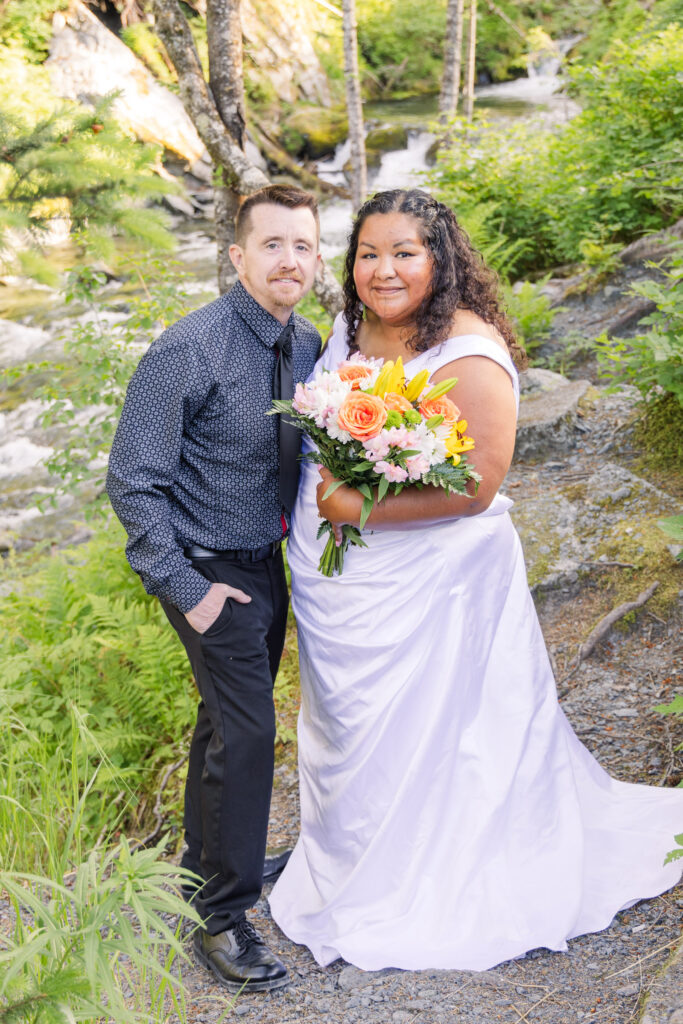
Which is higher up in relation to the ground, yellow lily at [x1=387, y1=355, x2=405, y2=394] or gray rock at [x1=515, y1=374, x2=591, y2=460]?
yellow lily at [x1=387, y1=355, x2=405, y2=394]

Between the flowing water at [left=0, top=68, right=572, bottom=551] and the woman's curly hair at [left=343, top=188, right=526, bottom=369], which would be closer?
the woman's curly hair at [left=343, top=188, right=526, bottom=369]

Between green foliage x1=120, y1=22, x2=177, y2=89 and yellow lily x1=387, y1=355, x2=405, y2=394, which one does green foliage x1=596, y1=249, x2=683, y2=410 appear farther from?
green foliage x1=120, y1=22, x2=177, y2=89

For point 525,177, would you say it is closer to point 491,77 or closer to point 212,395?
point 212,395

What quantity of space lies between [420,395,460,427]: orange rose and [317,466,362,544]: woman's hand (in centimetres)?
33

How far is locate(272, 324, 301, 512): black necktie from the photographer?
9.19 feet

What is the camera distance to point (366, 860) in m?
2.73

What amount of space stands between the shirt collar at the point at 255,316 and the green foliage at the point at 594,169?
180 inches

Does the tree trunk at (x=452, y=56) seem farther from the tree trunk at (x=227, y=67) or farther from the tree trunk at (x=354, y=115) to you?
the tree trunk at (x=227, y=67)

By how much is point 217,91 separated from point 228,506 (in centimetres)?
322

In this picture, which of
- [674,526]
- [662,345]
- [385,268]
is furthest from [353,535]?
[662,345]

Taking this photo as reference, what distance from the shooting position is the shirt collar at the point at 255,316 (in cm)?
275

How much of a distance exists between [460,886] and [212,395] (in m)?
1.79

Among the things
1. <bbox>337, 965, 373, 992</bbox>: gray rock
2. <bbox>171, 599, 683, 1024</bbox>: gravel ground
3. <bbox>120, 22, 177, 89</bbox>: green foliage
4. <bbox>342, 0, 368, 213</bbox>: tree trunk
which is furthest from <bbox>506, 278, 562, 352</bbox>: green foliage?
<bbox>120, 22, 177, 89</bbox>: green foliage

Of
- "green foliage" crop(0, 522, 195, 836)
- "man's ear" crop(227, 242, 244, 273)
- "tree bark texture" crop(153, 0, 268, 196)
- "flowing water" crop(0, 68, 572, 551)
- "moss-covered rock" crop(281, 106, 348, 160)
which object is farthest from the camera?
"moss-covered rock" crop(281, 106, 348, 160)
